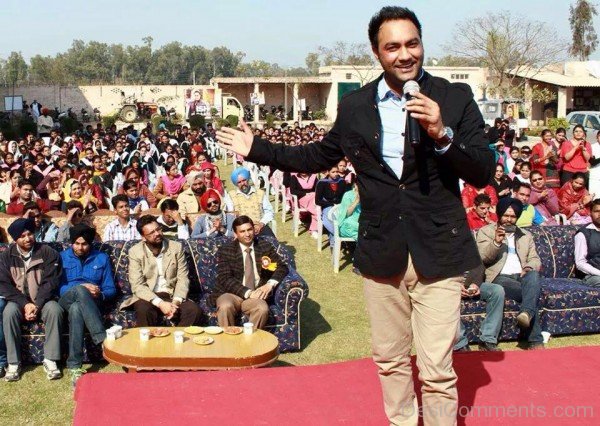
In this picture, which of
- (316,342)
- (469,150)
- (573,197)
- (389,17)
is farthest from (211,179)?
(469,150)

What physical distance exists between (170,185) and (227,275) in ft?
15.4

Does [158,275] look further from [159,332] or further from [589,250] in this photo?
[589,250]

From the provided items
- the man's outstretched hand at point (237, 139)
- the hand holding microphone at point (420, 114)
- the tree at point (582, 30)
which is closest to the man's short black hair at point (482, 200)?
the man's outstretched hand at point (237, 139)

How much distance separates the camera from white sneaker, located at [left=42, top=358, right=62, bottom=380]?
207 inches

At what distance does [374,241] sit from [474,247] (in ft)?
1.34

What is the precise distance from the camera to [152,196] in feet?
32.7

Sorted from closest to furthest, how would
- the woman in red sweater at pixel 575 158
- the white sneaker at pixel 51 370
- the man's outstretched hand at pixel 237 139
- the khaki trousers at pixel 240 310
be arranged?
the man's outstretched hand at pixel 237 139 → the white sneaker at pixel 51 370 → the khaki trousers at pixel 240 310 → the woman in red sweater at pixel 575 158

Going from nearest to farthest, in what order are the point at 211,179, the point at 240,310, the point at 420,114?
the point at 420,114 < the point at 240,310 < the point at 211,179

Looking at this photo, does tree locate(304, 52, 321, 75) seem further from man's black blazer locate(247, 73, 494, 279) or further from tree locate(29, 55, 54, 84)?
man's black blazer locate(247, 73, 494, 279)

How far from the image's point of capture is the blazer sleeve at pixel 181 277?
5.80 meters

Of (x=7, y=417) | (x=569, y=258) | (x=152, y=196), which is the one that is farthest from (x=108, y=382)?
(x=152, y=196)

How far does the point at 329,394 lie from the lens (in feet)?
11.7

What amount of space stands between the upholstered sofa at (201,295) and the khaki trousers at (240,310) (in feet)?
0.57

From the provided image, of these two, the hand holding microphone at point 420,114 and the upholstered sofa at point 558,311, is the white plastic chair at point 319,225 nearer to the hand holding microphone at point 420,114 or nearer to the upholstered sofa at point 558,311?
the upholstered sofa at point 558,311
